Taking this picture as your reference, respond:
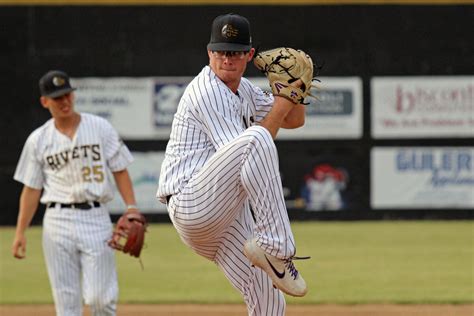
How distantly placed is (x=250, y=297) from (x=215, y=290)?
5.60 metres

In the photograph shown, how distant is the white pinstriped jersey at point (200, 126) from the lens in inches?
193

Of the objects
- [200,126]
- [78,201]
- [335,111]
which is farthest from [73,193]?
[335,111]

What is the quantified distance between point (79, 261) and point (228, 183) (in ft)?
7.78

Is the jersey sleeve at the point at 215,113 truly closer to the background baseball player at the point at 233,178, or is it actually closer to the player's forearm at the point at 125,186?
the background baseball player at the point at 233,178

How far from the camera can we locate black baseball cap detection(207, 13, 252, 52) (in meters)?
4.96

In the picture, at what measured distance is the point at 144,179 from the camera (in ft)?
50.3

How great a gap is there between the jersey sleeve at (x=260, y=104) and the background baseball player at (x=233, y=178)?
0.07 metres

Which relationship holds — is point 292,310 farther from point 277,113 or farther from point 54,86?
point 277,113

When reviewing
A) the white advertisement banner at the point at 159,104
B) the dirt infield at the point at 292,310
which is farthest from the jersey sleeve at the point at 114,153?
the white advertisement banner at the point at 159,104

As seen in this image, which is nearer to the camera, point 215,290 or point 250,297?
point 250,297

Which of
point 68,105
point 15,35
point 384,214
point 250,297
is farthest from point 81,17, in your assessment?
point 250,297

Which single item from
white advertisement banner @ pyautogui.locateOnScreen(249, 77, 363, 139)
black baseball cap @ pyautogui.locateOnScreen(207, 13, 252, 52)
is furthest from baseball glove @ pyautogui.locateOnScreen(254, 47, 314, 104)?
white advertisement banner @ pyautogui.locateOnScreen(249, 77, 363, 139)

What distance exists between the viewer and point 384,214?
51.8ft

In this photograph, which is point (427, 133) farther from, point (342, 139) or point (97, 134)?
point (97, 134)
